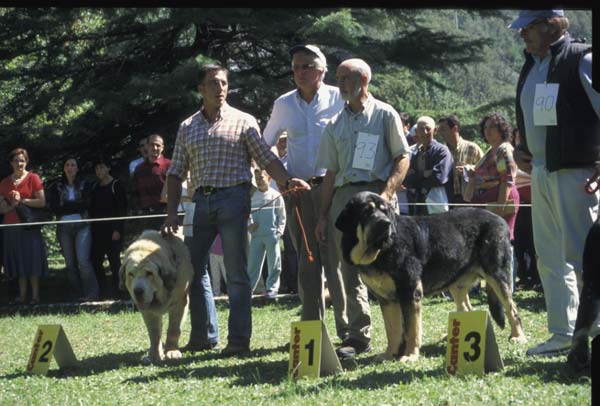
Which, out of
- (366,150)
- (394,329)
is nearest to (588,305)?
(394,329)

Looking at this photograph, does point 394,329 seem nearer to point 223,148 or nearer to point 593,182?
point 593,182

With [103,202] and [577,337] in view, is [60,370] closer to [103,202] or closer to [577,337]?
[577,337]

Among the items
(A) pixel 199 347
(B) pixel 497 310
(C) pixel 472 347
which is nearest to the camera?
(C) pixel 472 347

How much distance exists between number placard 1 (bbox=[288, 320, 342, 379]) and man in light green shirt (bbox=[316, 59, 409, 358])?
749mm

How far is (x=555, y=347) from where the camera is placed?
5.80 metres

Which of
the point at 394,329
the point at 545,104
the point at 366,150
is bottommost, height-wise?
the point at 394,329

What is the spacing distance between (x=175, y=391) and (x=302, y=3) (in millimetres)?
3609

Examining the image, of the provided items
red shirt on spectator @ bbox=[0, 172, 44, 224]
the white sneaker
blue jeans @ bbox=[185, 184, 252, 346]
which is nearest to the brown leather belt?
blue jeans @ bbox=[185, 184, 252, 346]

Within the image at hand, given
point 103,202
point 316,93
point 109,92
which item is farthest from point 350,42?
point 316,93

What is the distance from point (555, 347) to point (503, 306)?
100 centimetres

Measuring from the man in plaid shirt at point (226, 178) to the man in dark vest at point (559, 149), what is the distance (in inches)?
78.6

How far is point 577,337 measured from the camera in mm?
4859

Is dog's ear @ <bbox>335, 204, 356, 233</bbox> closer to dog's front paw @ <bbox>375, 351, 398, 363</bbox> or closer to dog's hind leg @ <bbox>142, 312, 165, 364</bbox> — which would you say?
dog's front paw @ <bbox>375, 351, 398, 363</bbox>

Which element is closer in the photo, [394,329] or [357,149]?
[394,329]
